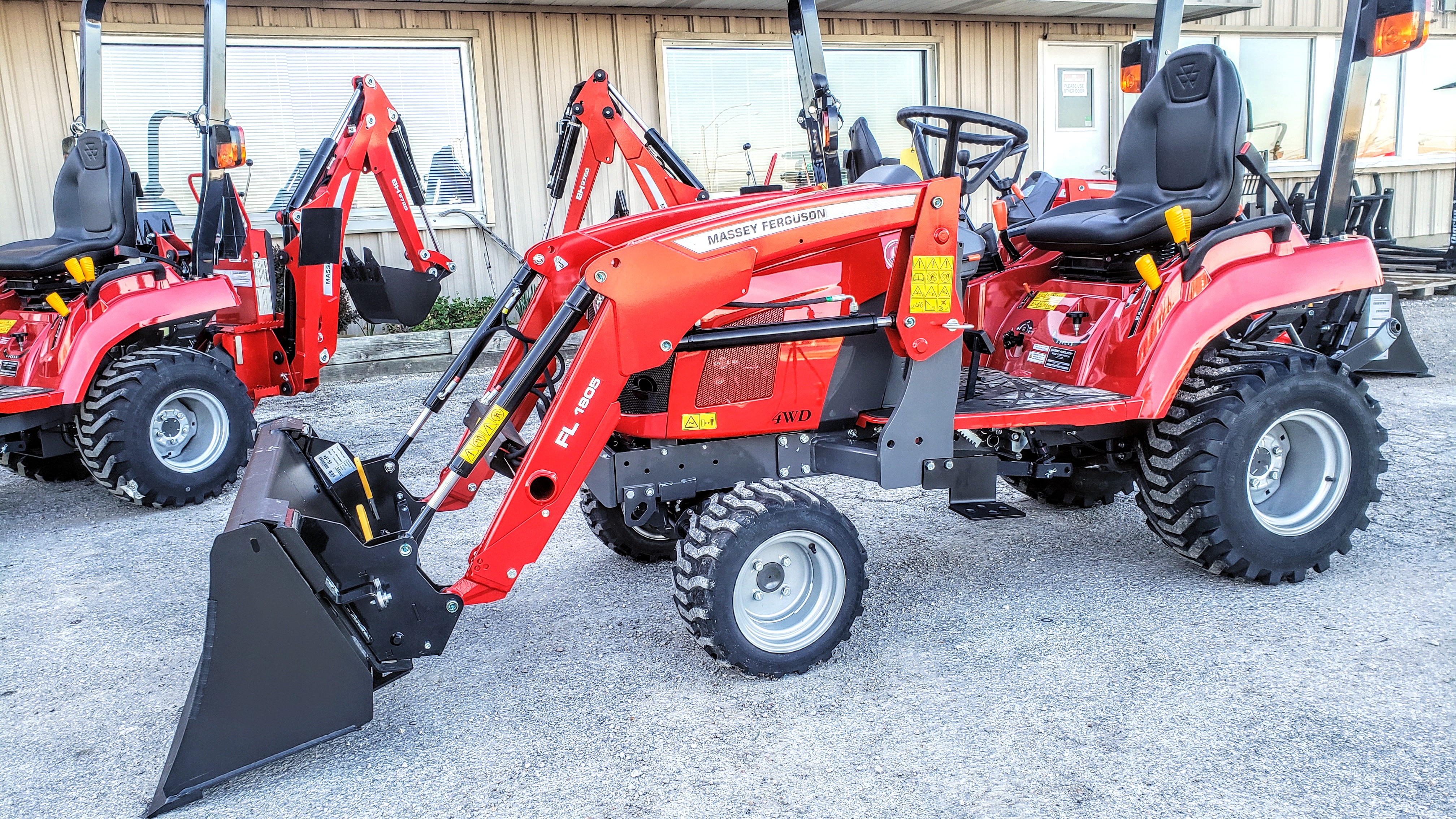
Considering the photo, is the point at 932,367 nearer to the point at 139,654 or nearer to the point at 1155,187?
the point at 1155,187

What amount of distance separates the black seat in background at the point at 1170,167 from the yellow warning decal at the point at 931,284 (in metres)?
0.97

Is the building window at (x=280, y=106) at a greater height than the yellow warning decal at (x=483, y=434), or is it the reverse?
the building window at (x=280, y=106)

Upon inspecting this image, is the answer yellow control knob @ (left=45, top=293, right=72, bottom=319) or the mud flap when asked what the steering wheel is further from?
yellow control knob @ (left=45, top=293, right=72, bottom=319)

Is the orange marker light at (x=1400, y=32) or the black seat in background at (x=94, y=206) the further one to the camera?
the black seat in background at (x=94, y=206)

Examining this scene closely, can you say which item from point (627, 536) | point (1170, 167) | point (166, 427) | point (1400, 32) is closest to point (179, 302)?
point (166, 427)

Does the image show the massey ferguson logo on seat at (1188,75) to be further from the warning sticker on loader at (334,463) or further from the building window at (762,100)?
the building window at (762,100)

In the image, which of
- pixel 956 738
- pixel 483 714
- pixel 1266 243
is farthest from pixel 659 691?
pixel 1266 243

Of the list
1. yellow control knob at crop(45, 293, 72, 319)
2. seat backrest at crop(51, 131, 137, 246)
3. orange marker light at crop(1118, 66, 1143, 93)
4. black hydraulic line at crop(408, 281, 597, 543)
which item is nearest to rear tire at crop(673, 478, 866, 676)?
black hydraulic line at crop(408, 281, 597, 543)

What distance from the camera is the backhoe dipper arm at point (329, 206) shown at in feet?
20.4

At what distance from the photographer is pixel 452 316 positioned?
9641 millimetres

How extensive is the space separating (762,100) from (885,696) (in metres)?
8.81

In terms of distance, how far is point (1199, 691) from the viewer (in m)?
2.91

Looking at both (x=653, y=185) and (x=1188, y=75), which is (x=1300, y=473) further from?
(x=653, y=185)

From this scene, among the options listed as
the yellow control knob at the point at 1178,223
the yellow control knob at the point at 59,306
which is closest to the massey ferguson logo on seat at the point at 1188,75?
the yellow control knob at the point at 1178,223
